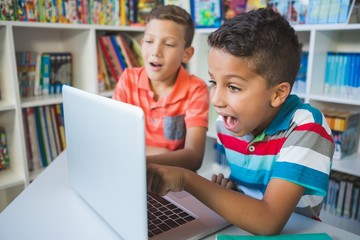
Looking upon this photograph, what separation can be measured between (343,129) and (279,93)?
3.85 feet

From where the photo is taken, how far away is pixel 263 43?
726 millimetres

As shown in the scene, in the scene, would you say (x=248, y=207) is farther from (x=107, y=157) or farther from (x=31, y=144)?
(x=31, y=144)

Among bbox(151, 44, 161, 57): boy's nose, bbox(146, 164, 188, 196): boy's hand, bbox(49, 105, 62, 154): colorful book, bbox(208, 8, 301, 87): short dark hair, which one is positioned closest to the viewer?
bbox(146, 164, 188, 196): boy's hand

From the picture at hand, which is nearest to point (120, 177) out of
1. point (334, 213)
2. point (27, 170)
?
point (27, 170)

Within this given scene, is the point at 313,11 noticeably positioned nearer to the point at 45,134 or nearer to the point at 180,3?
the point at 180,3

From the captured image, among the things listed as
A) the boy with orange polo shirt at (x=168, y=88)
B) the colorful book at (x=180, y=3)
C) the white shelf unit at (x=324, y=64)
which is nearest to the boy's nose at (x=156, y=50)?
the boy with orange polo shirt at (x=168, y=88)

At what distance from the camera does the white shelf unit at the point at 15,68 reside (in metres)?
1.64

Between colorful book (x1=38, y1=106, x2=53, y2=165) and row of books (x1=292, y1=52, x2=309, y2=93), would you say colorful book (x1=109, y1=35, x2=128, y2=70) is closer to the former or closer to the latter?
colorful book (x1=38, y1=106, x2=53, y2=165)

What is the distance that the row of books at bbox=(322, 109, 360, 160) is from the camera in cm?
174

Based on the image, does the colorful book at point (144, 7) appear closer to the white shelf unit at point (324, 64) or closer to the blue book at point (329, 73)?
the white shelf unit at point (324, 64)

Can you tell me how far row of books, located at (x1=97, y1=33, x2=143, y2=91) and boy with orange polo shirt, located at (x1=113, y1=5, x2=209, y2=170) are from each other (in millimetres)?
860

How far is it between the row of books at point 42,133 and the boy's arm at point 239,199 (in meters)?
1.46

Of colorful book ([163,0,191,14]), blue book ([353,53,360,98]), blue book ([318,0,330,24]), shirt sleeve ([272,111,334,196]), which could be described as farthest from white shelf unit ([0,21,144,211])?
shirt sleeve ([272,111,334,196])

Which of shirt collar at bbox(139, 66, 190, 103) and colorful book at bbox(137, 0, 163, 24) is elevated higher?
colorful book at bbox(137, 0, 163, 24)
